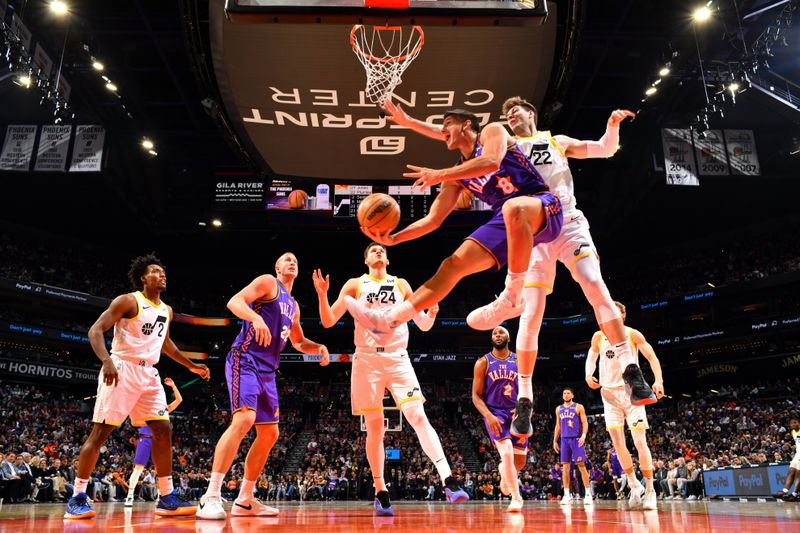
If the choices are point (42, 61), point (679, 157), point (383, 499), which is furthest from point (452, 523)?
point (679, 157)

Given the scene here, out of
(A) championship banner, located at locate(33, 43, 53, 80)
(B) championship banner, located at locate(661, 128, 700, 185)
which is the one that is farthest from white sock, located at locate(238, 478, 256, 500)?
(B) championship banner, located at locate(661, 128, 700, 185)

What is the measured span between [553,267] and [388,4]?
3.51m

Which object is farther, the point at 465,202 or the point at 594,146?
the point at 465,202

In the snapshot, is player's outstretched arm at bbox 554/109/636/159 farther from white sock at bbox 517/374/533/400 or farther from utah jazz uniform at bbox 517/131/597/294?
white sock at bbox 517/374/533/400

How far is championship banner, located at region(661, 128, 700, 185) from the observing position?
71.2 feet

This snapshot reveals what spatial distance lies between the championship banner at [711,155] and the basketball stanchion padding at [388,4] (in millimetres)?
19041

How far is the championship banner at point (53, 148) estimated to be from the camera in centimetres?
2234

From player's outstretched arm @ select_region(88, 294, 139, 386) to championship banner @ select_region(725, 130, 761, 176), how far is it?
22.6m

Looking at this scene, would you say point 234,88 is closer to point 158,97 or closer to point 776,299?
point 158,97

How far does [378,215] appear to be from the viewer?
14.9 feet

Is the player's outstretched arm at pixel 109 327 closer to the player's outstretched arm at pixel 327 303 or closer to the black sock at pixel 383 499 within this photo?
the player's outstretched arm at pixel 327 303

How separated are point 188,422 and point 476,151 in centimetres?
2845

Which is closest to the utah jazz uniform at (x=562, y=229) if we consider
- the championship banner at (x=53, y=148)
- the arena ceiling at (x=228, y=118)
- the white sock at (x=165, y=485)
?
the white sock at (x=165, y=485)

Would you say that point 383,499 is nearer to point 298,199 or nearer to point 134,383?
point 134,383
